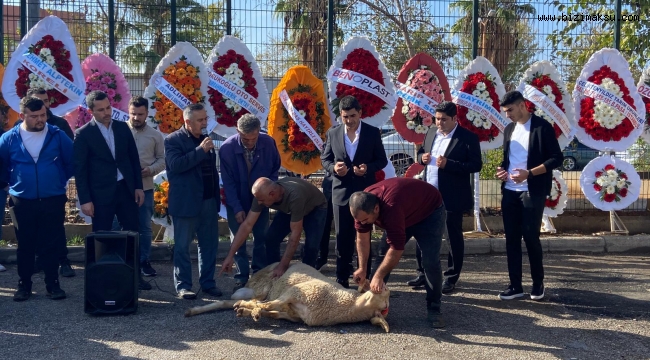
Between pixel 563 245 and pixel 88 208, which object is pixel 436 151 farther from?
pixel 88 208

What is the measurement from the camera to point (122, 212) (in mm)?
6941

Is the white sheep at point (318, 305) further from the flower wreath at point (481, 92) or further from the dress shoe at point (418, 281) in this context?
the flower wreath at point (481, 92)

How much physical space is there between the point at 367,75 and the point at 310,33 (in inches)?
48.2

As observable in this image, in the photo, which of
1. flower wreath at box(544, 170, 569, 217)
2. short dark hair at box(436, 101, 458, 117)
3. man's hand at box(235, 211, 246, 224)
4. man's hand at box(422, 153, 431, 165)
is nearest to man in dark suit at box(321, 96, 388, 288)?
man's hand at box(422, 153, 431, 165)

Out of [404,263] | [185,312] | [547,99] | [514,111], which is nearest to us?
[185,312]

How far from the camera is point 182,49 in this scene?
8672mm

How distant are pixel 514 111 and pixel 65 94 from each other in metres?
5.41

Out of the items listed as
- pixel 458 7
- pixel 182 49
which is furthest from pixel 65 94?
pixel 458 7

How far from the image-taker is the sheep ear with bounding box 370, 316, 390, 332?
5508 millimetres

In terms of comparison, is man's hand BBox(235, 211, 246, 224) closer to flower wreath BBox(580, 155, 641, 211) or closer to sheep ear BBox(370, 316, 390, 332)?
sheep ear BBox(370, 316, 390, 332)

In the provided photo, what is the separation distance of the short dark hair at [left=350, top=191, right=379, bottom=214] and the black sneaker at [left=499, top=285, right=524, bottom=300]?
2238 millimetres

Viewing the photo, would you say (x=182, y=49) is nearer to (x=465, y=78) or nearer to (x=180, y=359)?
(x=465, y=78)

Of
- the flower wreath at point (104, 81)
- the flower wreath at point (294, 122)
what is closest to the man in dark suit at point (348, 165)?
the flower wreath at point (294, 122)

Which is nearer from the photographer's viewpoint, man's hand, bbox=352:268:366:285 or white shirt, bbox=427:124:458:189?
man's hand, bbox=352:268:366:285
